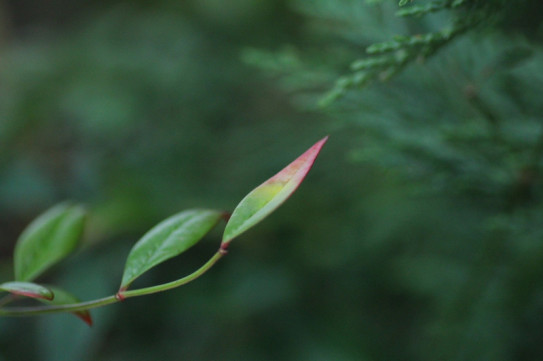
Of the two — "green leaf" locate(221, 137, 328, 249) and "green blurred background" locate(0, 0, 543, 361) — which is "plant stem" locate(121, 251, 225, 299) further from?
"green blurred background" locate(0, 0, 543, 361)

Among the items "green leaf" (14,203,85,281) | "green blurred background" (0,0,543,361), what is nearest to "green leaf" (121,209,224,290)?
"green leaf" (14,203,85,281)

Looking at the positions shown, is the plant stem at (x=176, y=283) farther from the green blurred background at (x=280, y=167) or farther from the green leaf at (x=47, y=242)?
the green blurred background at (x=280, y=167)

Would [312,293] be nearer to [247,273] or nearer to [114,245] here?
[247,273]

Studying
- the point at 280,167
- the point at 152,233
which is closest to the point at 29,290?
the point at 152,233

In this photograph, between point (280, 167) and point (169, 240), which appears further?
point (280, 167)

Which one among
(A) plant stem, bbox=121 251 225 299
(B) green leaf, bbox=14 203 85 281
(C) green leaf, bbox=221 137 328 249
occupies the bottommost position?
(A) plant stem, bbox=121 251 225 299

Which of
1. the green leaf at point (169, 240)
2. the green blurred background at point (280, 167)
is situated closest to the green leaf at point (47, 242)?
the green leaf at point (169, 240)

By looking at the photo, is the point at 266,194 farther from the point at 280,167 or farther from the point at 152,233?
the point at 280,167
